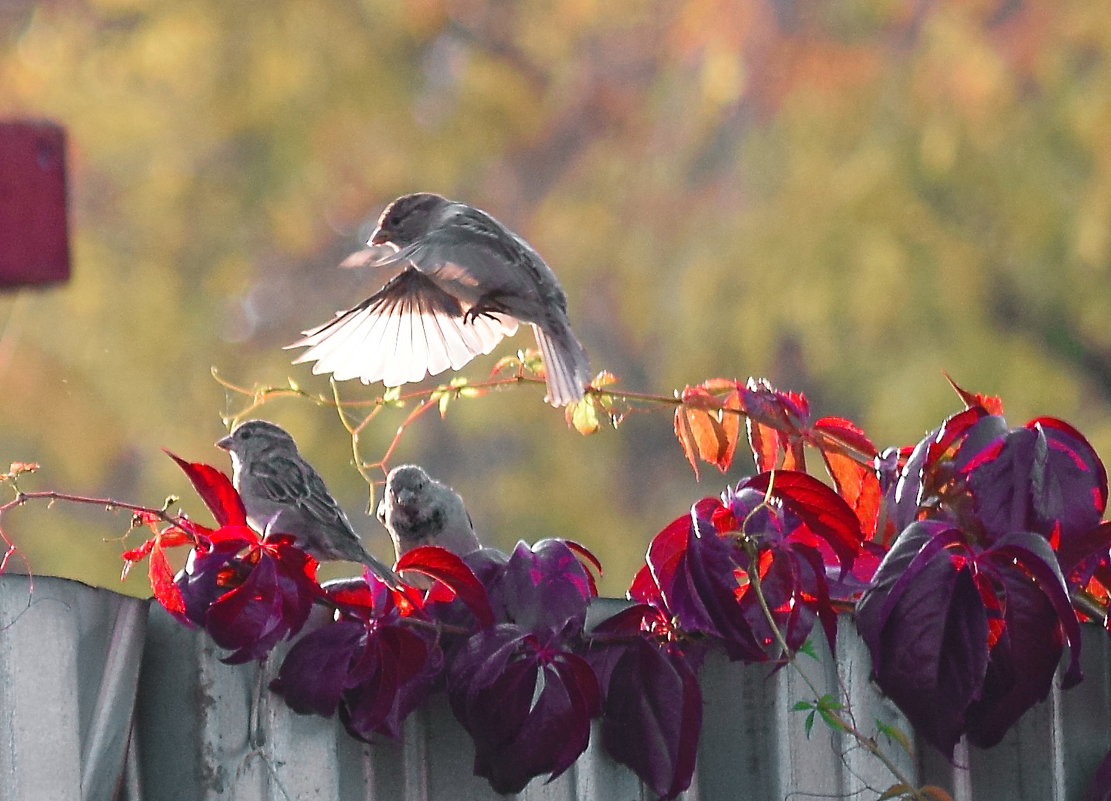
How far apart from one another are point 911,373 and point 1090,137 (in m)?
1.41

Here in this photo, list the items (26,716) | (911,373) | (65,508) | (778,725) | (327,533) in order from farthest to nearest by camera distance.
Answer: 1. (65,508)
2. (911,373)
3. (327,533)
4. (778,725)
5. (26,716)

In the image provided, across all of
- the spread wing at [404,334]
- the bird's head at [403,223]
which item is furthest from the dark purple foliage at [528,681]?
the bird's head at [403,223]

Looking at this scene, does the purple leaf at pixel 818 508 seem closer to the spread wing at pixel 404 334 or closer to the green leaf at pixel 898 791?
the green leaf at pixel 898 791

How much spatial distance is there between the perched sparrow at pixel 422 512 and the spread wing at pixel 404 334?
164 millimetres

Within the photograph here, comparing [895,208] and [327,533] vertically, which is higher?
[895,208]

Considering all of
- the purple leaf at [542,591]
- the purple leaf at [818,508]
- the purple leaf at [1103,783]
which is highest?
the purple leaf at [818,508]

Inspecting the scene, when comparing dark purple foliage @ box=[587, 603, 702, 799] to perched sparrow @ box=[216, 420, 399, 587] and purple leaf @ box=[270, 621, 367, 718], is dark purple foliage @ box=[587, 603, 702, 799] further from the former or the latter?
perched sparrow @ box=[216, 420, 399, 587]

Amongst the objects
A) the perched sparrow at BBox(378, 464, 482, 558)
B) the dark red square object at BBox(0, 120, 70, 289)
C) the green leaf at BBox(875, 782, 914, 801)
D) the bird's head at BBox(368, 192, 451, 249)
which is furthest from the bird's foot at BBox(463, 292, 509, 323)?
the dark red square object at BBox(0, 120, 70, 289)

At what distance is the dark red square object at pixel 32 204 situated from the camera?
3.26 feet

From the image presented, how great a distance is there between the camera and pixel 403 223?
2750 millimetres

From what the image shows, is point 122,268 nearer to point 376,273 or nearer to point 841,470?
point 376,273

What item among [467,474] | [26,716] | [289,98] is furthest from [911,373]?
[26,716]

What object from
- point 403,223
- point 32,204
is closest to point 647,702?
point 32,204

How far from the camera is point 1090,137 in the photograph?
24.0 feet
